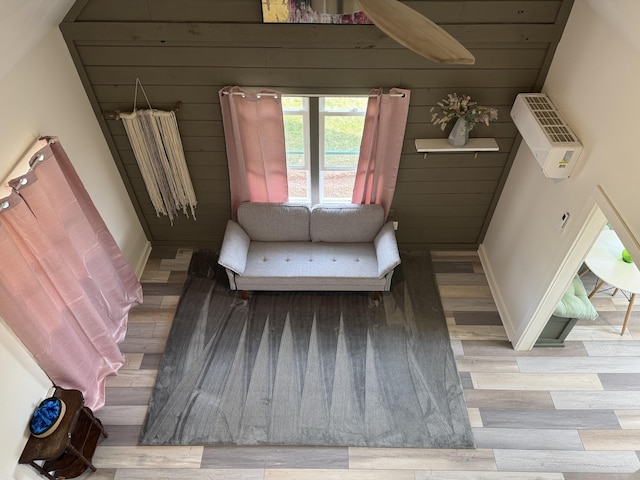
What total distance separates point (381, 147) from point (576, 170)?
139 cm

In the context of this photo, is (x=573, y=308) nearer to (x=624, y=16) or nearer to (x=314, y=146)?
(x=624, y=16)

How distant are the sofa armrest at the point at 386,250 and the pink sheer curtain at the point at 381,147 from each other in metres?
0.18

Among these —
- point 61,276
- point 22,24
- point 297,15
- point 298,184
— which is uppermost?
point 22,24

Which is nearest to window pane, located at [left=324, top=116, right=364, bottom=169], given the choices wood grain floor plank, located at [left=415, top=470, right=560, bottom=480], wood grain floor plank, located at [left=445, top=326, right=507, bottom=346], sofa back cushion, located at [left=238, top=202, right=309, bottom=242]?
sofa back cushion, located at [left=238, top=202, right=309, bottom=242]

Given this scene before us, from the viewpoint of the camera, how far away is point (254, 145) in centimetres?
371

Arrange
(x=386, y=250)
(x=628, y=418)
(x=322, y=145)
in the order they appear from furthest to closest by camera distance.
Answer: (x=386, y=250) < (x=322, y=145) < (x=628, y=418)

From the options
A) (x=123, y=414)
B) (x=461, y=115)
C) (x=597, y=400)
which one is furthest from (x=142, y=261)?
(x=597, y=400)

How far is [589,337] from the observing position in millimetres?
3928

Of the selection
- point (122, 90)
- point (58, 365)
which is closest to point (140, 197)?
point (122, 90)

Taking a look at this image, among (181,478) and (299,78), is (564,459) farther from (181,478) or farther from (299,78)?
(299,78)

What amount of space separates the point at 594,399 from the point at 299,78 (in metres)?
3.26

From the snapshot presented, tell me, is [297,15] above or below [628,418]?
above

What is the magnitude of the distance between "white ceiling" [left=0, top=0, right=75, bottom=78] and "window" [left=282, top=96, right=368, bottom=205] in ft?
5.27

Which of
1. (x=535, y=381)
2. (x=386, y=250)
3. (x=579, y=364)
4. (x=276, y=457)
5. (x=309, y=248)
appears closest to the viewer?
(x=276, y=457)
